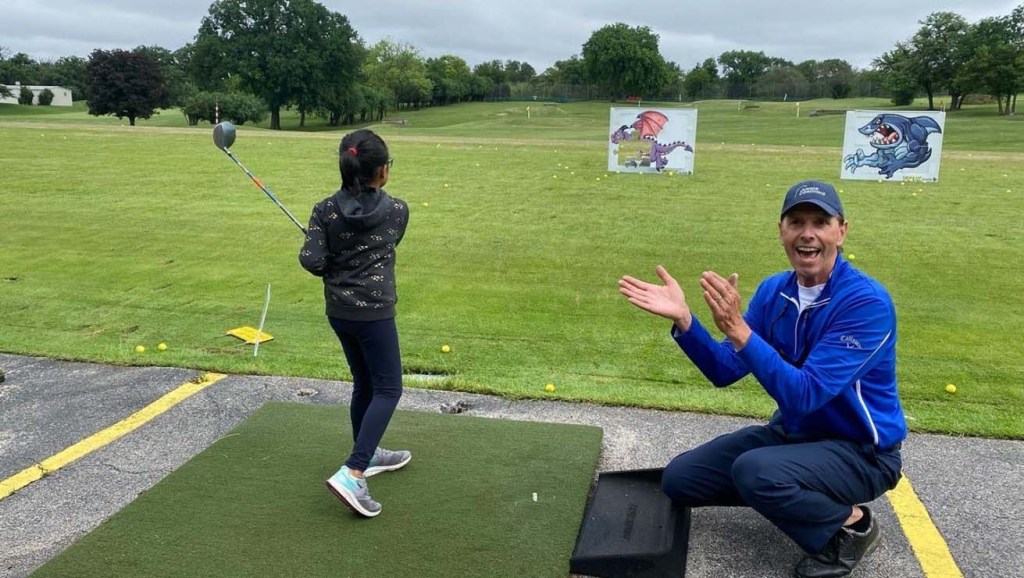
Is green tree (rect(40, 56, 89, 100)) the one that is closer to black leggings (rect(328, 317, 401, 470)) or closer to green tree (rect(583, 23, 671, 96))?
green tree (rect(583, 23, 671, 96))

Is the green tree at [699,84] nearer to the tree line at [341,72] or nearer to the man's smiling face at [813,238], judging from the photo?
the tree line at [341,72]

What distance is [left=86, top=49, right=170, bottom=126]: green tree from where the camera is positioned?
2147 inches

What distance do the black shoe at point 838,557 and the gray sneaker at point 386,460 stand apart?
185cm

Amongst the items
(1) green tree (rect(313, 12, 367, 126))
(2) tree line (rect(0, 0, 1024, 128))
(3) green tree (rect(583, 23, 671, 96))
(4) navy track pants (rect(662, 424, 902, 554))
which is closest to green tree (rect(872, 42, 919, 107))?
(2) tree line (rect(0, 0, 1024, 128))

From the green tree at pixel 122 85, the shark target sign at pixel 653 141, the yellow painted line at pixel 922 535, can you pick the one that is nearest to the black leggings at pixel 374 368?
the yellow painted line at pixel 922 535

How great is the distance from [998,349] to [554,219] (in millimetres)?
6674

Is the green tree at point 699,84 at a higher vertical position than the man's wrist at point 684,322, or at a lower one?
higher

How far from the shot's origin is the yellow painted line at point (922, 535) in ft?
9.80

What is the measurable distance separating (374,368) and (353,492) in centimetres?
54

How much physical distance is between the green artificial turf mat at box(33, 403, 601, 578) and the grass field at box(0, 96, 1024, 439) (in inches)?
40.7

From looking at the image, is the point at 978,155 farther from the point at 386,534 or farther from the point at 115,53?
the point at 115,53

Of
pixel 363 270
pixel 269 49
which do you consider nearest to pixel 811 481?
pixel 363 270

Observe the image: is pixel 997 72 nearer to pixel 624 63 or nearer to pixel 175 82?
pixel 624 63

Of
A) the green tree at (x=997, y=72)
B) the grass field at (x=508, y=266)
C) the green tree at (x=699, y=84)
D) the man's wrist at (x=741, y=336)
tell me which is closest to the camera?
the man's wrist at (x=741, y=336)
